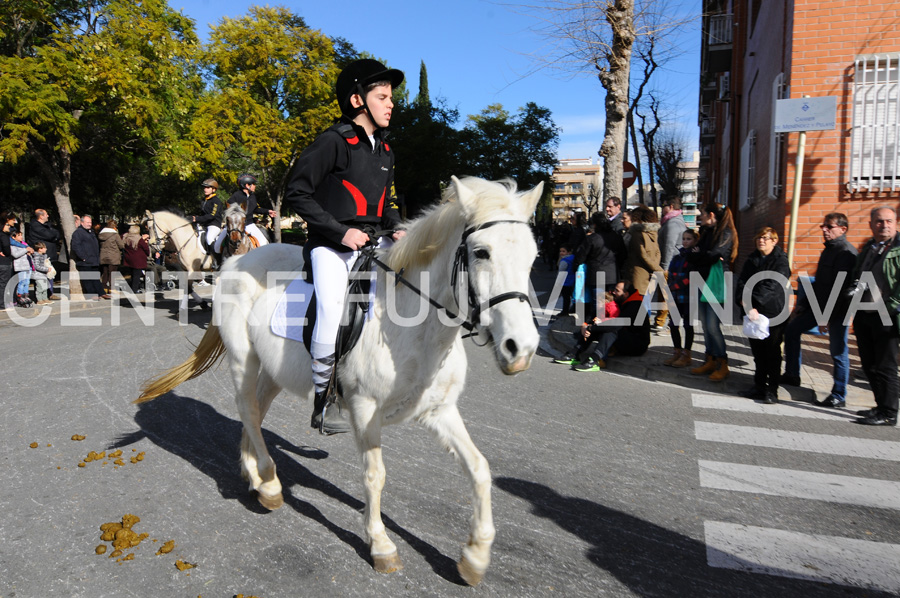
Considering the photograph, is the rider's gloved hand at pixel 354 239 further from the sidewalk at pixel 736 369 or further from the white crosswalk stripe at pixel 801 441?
the sidewalk at pixel 736 369

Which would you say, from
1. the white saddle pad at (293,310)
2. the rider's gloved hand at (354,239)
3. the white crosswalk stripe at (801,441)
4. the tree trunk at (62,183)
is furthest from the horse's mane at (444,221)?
the tree trunk at (62,183)

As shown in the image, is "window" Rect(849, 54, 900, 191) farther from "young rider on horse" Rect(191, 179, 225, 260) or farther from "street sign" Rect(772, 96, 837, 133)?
"young rider on horse" Rect(191, 179, 225, 260)

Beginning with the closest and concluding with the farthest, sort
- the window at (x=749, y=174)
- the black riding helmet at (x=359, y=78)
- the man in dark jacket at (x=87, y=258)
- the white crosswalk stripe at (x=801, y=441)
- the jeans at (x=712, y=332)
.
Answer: the black riding helmet at (x=359, y=78) < the white crosswalk stripe at (x=801, y=441) < the jeans at (x=712, y=332) < the window at (x=749, y=174) < the man in dark jacket at (x=87, y=258)

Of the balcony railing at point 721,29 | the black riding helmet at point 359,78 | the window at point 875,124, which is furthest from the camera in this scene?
the balcony railing at point 721,29

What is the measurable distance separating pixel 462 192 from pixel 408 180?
42801 millimetres

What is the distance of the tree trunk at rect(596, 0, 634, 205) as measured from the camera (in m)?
11.9

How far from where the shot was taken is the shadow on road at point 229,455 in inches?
143

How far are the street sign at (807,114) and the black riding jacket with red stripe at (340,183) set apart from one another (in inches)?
266

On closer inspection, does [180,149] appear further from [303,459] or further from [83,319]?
[303,459]

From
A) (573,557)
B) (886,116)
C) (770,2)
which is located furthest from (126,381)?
(770,2)

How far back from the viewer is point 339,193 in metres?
3.69

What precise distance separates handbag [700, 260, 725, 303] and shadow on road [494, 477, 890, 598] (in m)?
4.49

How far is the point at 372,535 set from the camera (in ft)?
10.9

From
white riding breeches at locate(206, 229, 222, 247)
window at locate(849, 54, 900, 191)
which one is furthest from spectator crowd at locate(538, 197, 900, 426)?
white riding breeches at locate(206, 229, 222, 247)
